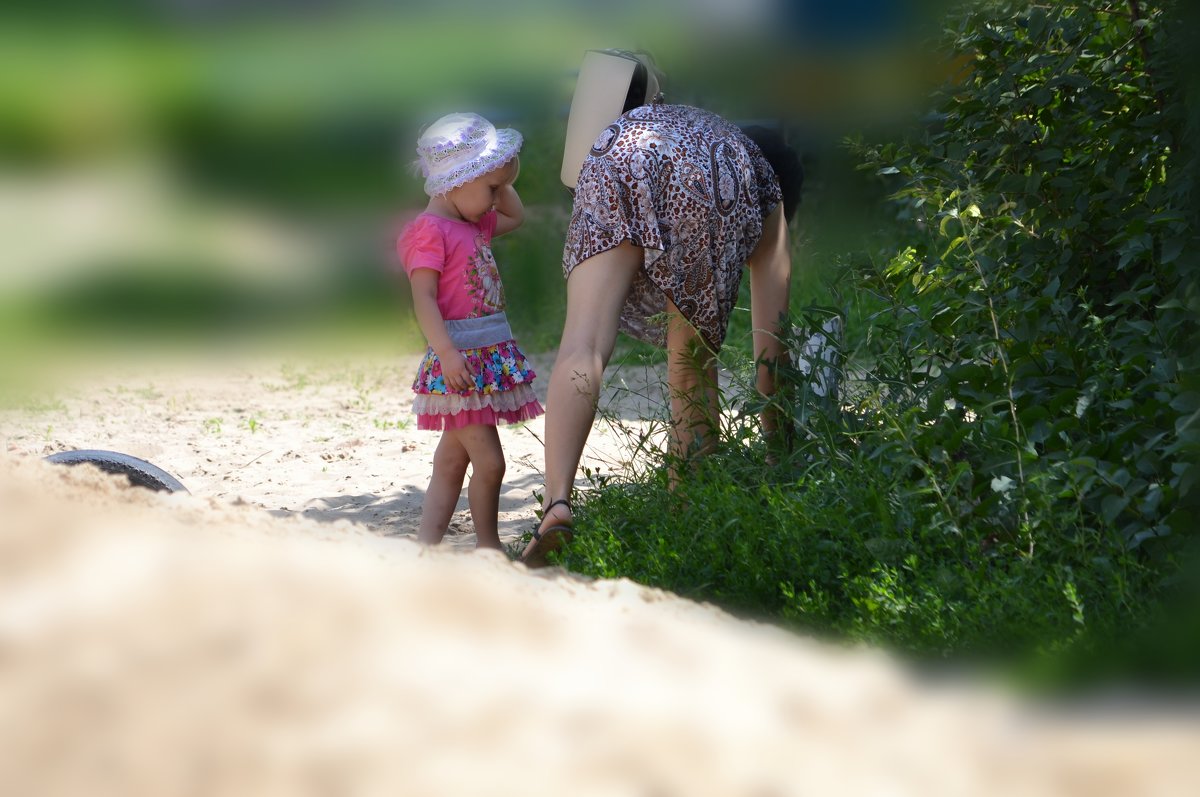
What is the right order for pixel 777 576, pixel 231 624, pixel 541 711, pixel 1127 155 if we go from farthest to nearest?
1. pixel 1127 155
2. pixel 777 576
3. pixel 231 624
4. pixel 541 711

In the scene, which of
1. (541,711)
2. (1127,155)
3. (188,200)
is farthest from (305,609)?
(188,200)

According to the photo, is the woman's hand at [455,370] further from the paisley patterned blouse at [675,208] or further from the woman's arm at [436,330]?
the paisley patterned blouse at [675,208]

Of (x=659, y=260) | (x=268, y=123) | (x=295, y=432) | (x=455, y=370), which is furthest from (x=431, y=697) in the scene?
(x=295, y=432)

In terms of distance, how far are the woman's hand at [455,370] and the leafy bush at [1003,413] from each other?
558mm

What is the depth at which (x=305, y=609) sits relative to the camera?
1.64 meters

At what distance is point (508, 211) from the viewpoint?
410 centimetres

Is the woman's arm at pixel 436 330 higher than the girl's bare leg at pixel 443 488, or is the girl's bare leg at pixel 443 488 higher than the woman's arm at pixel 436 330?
the woman's arm at pixel 436 330

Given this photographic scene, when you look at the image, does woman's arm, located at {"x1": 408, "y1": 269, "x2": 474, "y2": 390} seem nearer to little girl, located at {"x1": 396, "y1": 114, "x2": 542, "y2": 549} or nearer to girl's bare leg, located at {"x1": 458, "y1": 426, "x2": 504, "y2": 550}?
little girl, located at {"x1": 396, "y1": 114, "x2": 542, "y2": 549}

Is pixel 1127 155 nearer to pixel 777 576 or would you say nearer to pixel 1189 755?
pixel 777 576

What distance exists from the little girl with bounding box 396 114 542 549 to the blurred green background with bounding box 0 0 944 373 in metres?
0.22

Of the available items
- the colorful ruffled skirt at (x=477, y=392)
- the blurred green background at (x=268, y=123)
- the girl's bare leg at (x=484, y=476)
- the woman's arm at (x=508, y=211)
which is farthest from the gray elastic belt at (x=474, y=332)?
Answer: the blurred green background at (x=268, y=123)

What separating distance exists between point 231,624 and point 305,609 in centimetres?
10

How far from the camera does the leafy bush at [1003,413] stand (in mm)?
2451

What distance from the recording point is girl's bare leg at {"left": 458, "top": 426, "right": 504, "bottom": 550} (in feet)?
12.4
